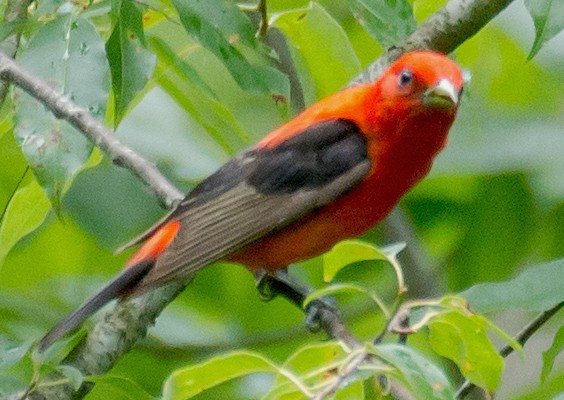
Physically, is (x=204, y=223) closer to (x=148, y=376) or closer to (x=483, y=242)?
(x=148, y=376)

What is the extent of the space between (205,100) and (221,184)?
571mm

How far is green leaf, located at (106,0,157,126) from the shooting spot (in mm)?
2543

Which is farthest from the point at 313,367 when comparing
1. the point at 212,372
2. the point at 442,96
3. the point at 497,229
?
the point at 497,229

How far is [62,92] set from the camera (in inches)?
100

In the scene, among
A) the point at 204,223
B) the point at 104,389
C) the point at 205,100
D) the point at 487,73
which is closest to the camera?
the point at 104,389

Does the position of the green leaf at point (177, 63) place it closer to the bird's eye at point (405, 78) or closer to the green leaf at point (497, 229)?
the bird's eye at point (405, 78)

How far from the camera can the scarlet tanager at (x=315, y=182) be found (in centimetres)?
346

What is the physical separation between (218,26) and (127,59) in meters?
0.23

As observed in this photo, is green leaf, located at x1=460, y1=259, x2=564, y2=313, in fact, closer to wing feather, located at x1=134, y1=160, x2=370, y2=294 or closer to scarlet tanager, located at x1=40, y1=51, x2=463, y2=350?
scarlet tanager, located at x1=40, y1=51, x2=463, y2=350

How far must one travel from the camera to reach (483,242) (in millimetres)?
4246

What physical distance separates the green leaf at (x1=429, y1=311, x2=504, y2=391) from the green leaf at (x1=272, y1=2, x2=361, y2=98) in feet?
4.21

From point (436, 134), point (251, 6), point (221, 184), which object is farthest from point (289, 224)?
point (251, 6)

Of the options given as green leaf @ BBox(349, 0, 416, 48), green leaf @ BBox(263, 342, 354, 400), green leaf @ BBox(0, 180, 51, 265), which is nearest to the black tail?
green leaf @ BBox(0, 180, 51, 265)

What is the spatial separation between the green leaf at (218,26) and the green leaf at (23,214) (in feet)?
2.05
